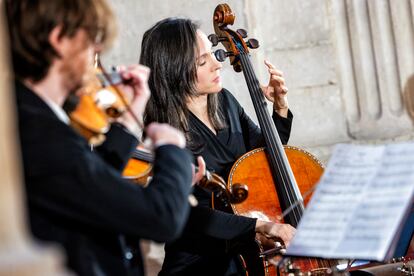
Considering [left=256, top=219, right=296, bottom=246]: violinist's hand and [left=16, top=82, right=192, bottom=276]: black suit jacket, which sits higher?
[left=16, top=82, right=192, bottom=276]: black suit jacket

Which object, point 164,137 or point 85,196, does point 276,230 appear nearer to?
point 164,137

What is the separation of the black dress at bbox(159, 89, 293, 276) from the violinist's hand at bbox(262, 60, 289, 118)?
0.15 metres

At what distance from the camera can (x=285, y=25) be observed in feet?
14.6

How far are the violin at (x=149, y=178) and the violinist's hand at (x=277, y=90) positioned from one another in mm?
801

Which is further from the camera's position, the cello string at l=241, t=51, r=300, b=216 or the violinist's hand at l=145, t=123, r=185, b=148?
the cello string at l=241, t=51, r=300, b=216

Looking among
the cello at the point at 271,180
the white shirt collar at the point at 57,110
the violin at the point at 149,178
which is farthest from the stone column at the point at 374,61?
the white shirt collar at the point at 57,110

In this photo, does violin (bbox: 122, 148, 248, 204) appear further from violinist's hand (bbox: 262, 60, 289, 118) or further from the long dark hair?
violinist's hand (bbox: 262, 60, 289, 118)

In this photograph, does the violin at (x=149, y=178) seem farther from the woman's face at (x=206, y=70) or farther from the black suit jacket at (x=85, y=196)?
the woman's face at (x=206, y=70)

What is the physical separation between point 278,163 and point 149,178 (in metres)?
0.68

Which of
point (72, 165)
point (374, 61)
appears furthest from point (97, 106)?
point (374, 61)

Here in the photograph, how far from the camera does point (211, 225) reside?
3070mm

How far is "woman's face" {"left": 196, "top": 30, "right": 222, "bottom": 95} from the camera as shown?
3.30 meters

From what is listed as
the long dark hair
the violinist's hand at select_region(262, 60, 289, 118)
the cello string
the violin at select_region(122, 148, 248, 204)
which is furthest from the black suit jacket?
the violinist's hand at select_region(262, 60, 289, 118)

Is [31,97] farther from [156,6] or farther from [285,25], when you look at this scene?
[285,25]
